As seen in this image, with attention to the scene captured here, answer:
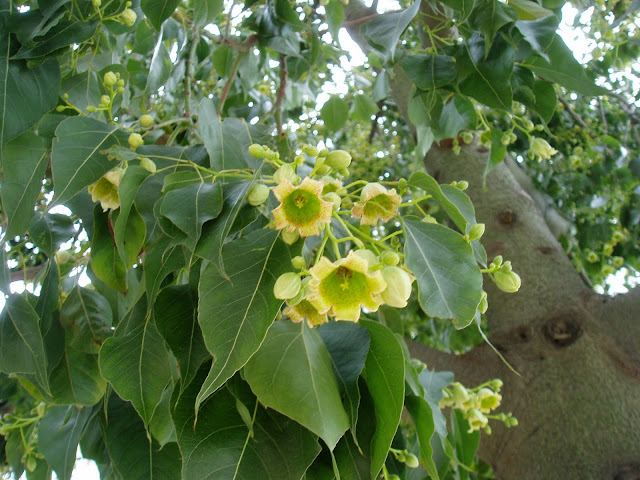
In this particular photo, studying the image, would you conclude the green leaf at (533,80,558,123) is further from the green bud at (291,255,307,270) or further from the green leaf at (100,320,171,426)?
the green leaf at (100,320,171,426)

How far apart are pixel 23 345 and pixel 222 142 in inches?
20.4

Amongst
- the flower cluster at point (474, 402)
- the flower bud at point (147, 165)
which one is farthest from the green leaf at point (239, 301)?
the flower cluster at point (474, 402)

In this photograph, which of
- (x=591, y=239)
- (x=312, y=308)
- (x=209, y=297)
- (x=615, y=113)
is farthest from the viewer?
(x=615, y=113)

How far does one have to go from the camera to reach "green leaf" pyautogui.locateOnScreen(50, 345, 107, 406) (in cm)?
106

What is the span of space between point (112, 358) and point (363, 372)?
1.31 feet

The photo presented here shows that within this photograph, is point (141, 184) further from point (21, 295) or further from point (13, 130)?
point (21, 295)

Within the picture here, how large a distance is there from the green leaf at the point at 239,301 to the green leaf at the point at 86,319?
1.55ft

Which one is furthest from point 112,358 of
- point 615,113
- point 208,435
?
point 615,113

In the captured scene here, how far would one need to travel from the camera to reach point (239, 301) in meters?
0.75

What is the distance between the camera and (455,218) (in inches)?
31.9

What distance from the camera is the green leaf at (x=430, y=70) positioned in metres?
1.23

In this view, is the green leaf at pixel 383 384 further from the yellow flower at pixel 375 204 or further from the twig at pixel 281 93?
the twig at pixel 281 93

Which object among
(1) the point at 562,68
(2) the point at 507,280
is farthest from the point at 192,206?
(1) the point at 562,68

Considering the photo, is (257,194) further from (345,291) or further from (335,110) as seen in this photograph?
(335,110)
